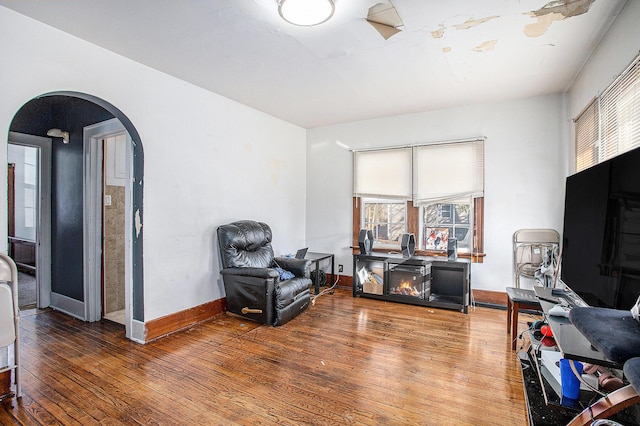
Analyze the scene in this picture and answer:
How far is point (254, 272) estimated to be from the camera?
128 inches

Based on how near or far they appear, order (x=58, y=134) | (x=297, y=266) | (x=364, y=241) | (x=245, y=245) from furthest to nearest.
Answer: (x=364, y=241) < (x=297, y=266) < (x=245, y=245) < (x=58, y=134)

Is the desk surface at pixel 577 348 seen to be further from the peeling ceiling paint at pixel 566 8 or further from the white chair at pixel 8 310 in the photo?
the white chair at pixel 8 310

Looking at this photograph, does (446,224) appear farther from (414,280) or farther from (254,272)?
(254,272)

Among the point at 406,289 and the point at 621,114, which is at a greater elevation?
the point at 621,114

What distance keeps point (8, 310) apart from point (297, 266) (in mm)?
2573

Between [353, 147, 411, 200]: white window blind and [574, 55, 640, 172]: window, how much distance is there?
198 centimetres

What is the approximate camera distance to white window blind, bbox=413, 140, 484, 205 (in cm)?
405

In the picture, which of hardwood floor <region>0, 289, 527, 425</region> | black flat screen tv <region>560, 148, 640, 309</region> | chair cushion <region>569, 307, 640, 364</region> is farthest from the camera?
hardwood floor <region>0, 289, 527, 425</region>

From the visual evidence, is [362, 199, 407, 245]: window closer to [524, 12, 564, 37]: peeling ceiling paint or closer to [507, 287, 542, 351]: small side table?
[507, 287, 542, 351]: small side table

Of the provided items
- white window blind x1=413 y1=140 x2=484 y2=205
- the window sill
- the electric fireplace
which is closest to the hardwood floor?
the electric fireplace

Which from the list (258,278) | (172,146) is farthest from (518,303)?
(172,146)

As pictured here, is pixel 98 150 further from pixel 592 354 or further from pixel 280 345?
pixel 592 354

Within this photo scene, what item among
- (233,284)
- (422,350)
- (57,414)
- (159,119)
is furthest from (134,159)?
(422,350)

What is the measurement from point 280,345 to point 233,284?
37.4 inches
